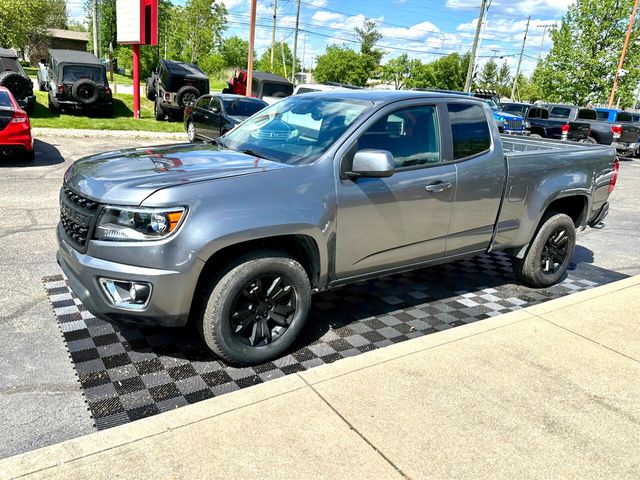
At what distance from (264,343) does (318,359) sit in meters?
0.43

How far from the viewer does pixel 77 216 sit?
10.6ft

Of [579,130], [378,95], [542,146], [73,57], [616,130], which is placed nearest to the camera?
[378,95]

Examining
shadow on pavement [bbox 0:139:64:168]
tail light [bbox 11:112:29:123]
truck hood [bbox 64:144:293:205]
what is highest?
truck hood [bbox 64:144:293:205]

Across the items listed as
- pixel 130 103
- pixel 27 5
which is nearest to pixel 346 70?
pixel 27 5

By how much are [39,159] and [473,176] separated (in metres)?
9.49

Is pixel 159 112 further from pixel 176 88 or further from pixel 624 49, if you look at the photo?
pixel 624 49

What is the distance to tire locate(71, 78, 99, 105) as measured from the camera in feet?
53.2

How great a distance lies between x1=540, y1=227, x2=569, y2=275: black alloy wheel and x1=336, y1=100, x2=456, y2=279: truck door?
61.2 inches

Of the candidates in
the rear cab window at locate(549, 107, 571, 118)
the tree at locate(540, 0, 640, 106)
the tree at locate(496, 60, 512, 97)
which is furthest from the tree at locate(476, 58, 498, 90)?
the rear cab window at locate(549, 107, 571, 118)

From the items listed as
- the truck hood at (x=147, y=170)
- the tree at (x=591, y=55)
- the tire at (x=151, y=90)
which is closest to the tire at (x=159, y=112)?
the tire at (x=151, y=90)

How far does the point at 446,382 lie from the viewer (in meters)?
3.27

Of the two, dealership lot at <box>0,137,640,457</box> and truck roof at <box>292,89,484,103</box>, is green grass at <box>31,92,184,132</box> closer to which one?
dealership lot at <box>0,137,640,457</box>

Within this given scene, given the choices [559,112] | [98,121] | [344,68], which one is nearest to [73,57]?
[98,121]

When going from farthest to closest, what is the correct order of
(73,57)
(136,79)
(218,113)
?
(136,79)
(73,57)
(218,113)
